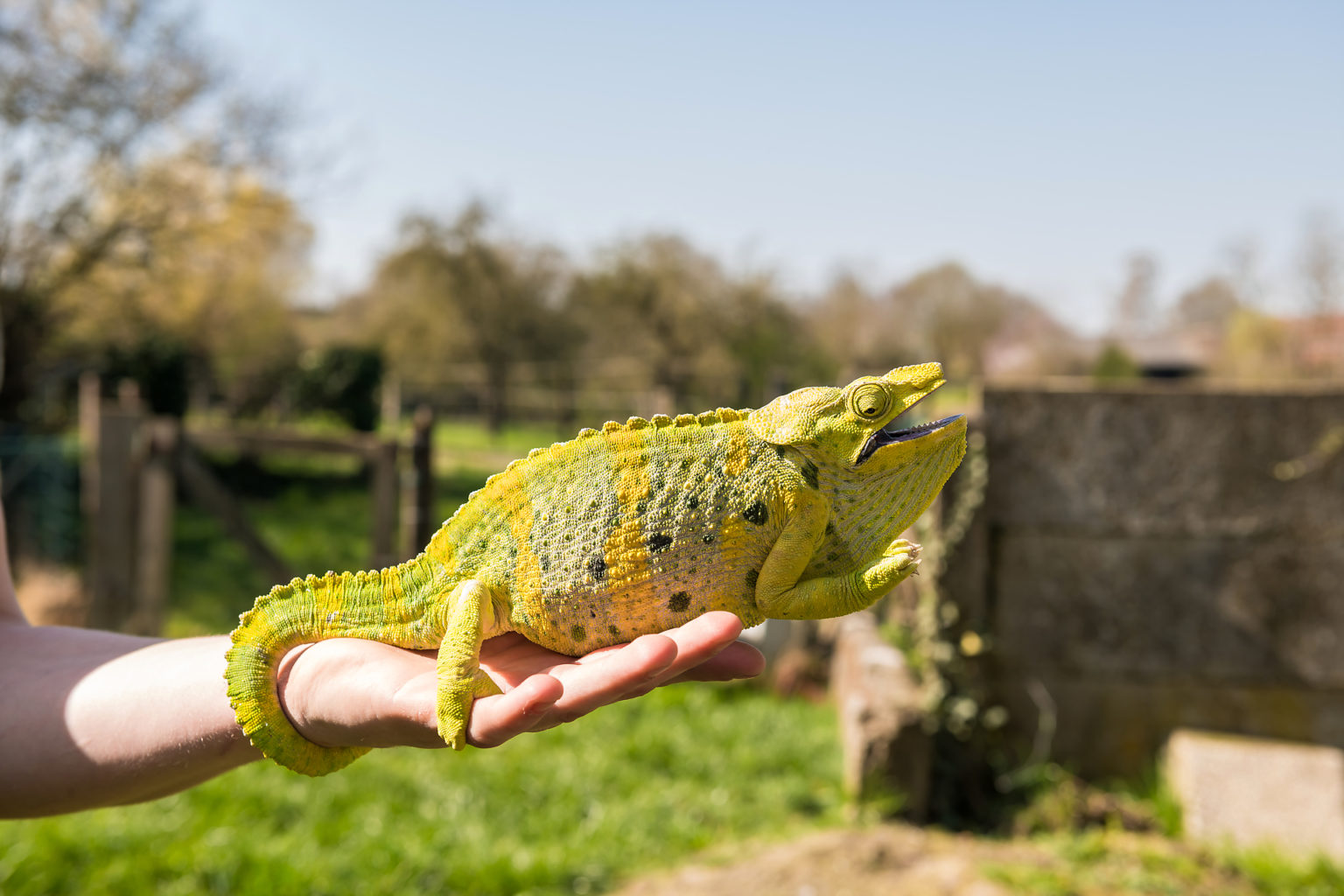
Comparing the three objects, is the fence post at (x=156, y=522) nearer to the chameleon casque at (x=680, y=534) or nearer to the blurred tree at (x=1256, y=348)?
the chameleon casque at (x=680, y=534)

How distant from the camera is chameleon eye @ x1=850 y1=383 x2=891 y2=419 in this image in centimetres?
160

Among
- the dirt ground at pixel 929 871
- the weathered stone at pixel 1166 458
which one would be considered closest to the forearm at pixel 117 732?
the dirt ground at pixel 929 871

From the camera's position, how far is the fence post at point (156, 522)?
25.0 feet

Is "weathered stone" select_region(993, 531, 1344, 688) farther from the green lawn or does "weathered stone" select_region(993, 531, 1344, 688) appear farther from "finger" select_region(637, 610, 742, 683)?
"finger" select_region(637, 610, 742, 683)

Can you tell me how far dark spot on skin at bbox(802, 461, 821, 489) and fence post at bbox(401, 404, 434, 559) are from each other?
177 inches

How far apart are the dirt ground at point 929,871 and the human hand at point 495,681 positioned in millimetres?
2986

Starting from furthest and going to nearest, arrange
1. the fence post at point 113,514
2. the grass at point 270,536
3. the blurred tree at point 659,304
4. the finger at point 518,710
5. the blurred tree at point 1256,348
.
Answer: the blurred tree at point 659,304 < the blurred tree at point 1256,348 < the grass at point 270,536 < the fence post at point 113,514 < the finger at point 518,710

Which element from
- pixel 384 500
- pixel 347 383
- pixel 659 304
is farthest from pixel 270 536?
pixel 659 304

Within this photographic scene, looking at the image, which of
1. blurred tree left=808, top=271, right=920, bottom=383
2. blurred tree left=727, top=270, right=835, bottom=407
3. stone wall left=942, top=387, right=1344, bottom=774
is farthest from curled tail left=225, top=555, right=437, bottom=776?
blurred tree left=727, top=270, right=835, bottom=407

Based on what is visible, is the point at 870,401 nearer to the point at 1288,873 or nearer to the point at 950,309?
the point at 1288,873

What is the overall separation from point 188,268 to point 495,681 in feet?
61.5

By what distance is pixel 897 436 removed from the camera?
1.62 m

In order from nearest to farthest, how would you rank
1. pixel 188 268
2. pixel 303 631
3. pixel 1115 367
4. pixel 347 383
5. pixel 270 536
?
pixel 303 631
pixel 270 536
pixel 347 383
pixel 188 268
pixel 1115 367

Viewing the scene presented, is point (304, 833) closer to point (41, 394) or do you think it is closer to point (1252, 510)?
point (1252, 510)
